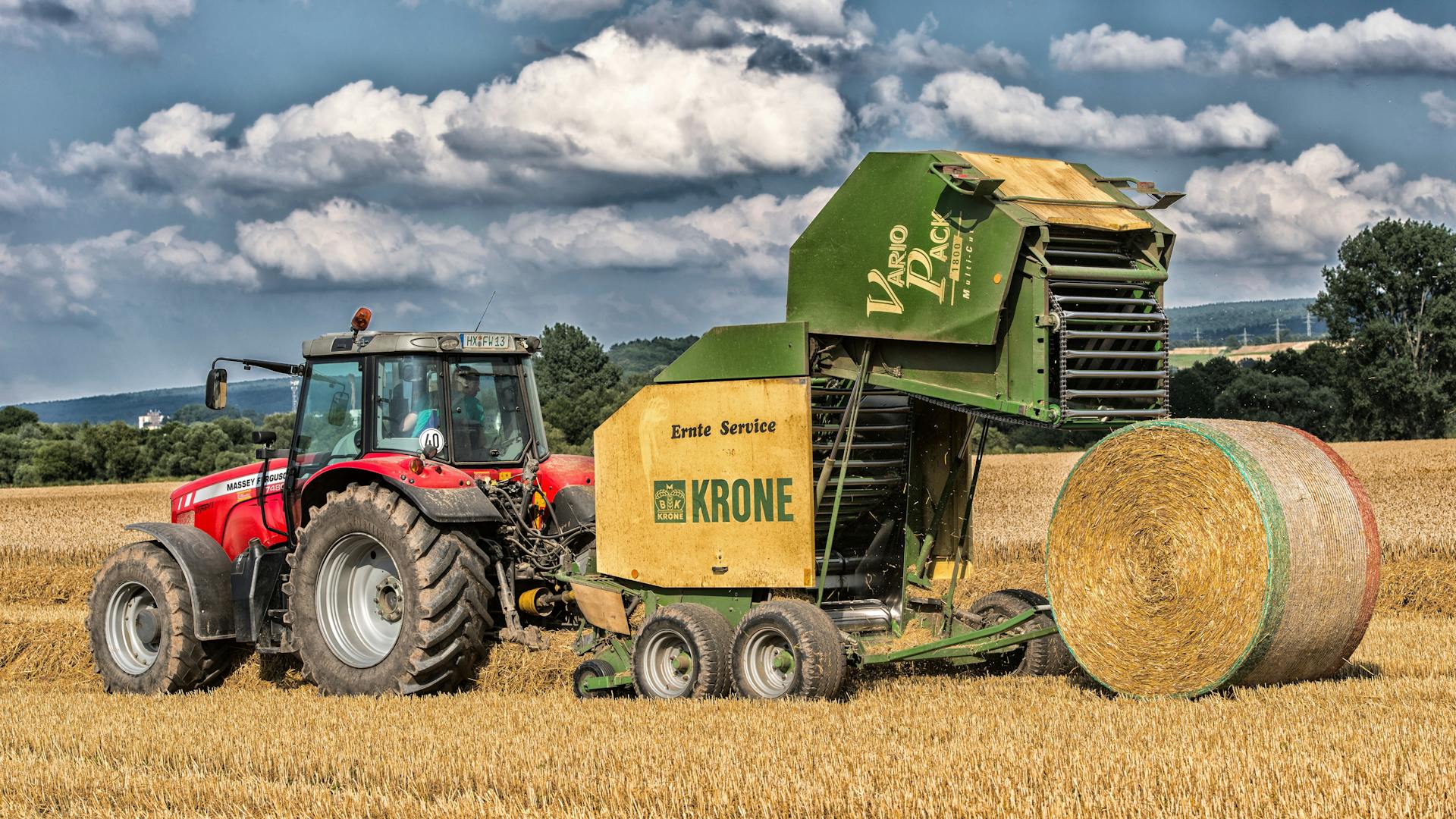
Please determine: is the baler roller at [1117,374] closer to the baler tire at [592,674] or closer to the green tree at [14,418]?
the baler tire at [592,674]

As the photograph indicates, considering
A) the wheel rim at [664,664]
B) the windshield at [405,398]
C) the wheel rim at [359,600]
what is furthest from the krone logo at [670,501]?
the wheel rim at [359,600]

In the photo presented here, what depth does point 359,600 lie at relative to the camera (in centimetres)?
1037

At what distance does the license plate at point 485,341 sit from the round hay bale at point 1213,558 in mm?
4508

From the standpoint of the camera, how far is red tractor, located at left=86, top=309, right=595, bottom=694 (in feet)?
31.9

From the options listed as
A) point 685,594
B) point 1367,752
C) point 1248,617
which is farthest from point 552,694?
point 1367,752

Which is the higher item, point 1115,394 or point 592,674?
point 1115,394

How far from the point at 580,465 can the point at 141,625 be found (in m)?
3.81

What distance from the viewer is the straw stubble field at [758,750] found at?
19.3 ft

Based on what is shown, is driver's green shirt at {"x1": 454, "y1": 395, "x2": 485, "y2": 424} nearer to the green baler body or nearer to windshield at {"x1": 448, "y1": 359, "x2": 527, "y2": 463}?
windshield at {"x1": 448, "y1": 359, "x2": 527, "y2": 463}

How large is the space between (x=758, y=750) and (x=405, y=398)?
15.3 ft

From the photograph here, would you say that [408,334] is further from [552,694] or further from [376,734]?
[376,734]

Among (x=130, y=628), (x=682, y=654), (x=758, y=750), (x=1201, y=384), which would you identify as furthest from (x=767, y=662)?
(x=1201, y=384)

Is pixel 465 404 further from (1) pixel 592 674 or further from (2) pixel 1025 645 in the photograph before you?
(2) pixel 1025 645

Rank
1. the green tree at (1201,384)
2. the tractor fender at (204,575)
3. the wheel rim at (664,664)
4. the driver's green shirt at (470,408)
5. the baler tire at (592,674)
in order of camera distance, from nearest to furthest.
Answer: the wheel rim at (664,664) < the baler tire at (592,674) < the driver's green shirt at (470,408) < the tractor fender at (204,575) < the green tree at (1201,384)
